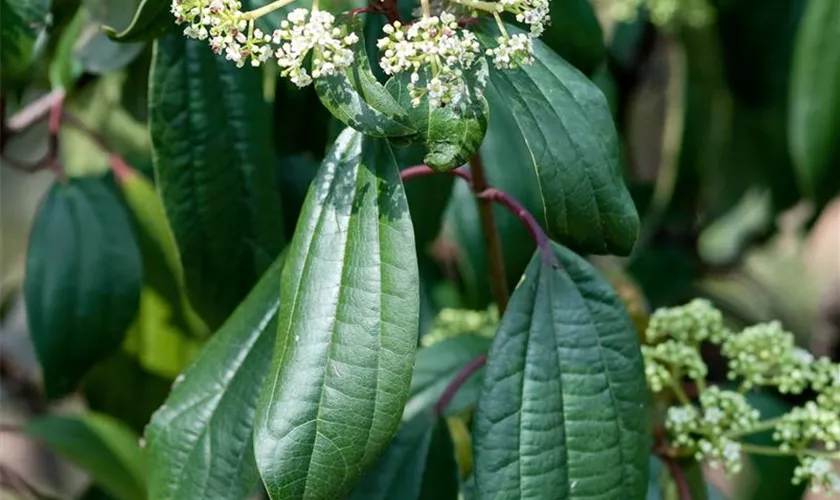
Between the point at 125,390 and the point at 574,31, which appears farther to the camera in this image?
the point at 125,390

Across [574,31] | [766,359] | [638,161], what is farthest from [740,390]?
[638,161]

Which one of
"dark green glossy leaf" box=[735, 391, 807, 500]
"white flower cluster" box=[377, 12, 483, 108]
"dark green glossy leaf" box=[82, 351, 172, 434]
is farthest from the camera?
"dark green glossy leaf" box=[82, 351, 172, 434]

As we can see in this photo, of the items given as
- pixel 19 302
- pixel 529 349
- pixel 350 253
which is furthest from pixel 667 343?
pixel 19 302

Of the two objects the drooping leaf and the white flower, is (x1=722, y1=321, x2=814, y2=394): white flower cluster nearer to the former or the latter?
the white flower

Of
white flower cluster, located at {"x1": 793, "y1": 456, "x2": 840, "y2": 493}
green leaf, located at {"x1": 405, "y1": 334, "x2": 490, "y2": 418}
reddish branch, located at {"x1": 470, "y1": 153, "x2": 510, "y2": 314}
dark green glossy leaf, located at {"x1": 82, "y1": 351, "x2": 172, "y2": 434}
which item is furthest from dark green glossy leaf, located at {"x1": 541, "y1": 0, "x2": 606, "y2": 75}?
dark green glossy leaf, located at {"x1": 82, "y1": 351, "x2": 172, "y2": 434}

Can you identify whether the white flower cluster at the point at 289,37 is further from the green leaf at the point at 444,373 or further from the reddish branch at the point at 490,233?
the green leaf at the point at 444,373

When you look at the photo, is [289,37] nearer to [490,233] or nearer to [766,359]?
[490,233]

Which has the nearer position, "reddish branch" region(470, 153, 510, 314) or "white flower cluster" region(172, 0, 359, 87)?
"white flower cluster" region(172, 0, 359, 87)
